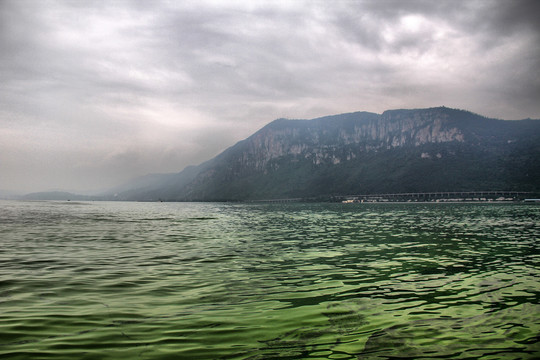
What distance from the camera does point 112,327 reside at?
875 cm

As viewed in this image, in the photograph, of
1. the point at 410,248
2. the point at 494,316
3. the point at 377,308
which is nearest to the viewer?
the point at 494,316

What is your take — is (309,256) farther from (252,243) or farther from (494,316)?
(494,316)

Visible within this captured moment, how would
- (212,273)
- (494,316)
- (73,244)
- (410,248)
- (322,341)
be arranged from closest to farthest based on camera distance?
(322,341) → (494,316) → (212,273) → (410,248) → (73,244)

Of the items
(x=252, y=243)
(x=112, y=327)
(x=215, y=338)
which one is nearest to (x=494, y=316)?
(x=215, y=338)

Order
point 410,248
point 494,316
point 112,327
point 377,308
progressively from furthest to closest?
1. point 410,248
2. point 377,308
3. point 494,316
4. point 112,327

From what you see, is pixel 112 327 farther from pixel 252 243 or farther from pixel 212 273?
pixel 252 243

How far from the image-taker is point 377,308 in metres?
10.6

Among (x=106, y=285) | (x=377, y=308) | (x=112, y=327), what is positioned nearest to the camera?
(x=112, y=327)

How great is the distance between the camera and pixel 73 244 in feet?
90.6

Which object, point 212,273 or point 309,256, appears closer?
point 212,273

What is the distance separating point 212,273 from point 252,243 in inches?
503

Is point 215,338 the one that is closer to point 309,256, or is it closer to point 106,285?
point 106,285

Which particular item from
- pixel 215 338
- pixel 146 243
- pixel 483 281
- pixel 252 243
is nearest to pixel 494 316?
pixel 483 281

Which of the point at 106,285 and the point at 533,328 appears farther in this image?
the point at 106,285
